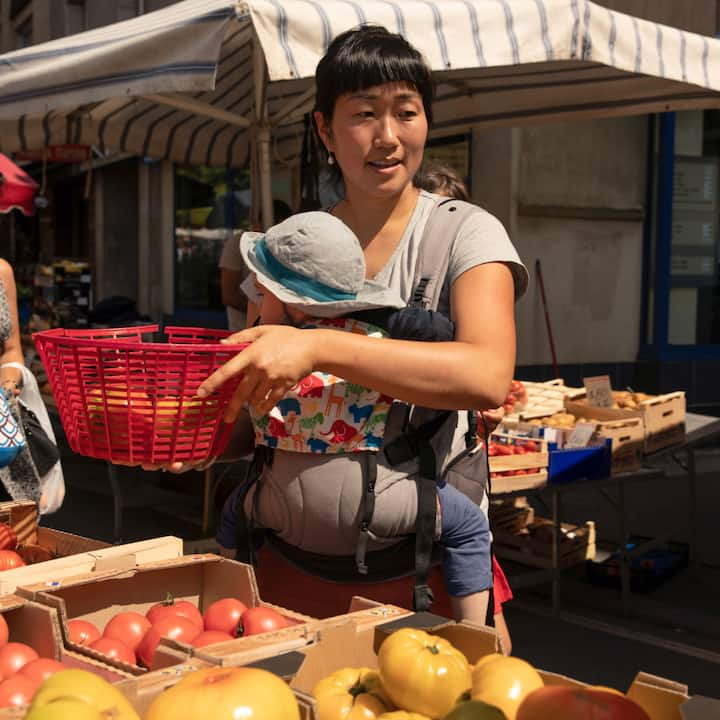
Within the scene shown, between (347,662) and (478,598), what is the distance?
51 cm

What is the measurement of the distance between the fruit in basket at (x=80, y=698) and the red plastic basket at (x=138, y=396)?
1.81 ft

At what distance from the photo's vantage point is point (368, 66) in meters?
1.92

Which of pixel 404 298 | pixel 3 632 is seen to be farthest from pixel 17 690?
pixel 404 298

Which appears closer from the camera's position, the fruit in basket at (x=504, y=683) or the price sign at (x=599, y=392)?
the fruit in basket at (x=504, y=683)

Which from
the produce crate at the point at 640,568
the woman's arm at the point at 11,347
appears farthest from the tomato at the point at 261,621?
the produce crate at the point at 640,568

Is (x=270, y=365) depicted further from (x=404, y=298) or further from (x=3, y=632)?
(x=3, y=632)

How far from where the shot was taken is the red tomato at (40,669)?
5.31ft

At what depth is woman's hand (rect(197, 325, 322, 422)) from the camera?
1.56 metres

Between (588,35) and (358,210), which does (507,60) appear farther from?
(358,210)

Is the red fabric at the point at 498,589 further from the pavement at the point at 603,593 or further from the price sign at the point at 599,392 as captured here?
the price sign at the point at 599,392

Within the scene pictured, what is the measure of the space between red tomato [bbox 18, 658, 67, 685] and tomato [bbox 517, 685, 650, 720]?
2.63ft

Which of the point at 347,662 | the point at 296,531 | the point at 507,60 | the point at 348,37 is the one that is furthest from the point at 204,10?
the point at 347,662

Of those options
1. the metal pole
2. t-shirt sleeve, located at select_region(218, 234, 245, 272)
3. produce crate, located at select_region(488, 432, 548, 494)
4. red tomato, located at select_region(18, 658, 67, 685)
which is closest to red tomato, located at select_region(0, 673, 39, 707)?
red tomato, located at select_region(18, 658, 67, 685)

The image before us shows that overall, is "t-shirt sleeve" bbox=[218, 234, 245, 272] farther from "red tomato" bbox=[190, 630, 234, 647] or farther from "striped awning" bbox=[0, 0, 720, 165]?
"red tomato" bbox=[190, 630, 234, 647]
